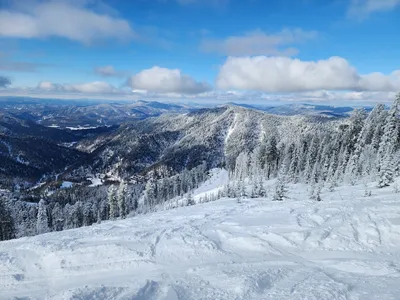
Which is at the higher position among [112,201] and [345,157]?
[345,157]

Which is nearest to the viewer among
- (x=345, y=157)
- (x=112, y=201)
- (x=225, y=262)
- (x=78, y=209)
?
(x=225, y=262)

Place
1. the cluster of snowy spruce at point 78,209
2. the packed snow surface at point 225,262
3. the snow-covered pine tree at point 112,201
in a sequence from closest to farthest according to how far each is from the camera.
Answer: the packed snow surface at point 225,262, the cluster of snowy spruce at point 78,209, the snow-covered pine tree at point 112,201

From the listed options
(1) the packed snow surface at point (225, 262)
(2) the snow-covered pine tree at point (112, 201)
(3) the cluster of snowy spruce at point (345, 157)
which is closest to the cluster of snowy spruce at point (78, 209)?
(2) the snow-covered pine tree at point (112, 201)

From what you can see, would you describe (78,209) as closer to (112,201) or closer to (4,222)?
(112,201)

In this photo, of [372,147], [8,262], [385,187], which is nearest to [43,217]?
[8,262]

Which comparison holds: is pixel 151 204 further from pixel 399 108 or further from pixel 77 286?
pixel 77 286

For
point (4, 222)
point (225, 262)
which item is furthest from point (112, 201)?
point (225, 262)

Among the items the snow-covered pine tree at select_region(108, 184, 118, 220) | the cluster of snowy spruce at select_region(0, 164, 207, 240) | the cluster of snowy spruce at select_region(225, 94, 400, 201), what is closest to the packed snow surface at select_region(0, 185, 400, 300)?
the cluster of snowy spruce at select_region(225, 94, 400, 201)

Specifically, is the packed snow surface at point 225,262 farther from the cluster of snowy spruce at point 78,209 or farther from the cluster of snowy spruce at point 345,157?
the cluster of snowy spruce at point 78,209
